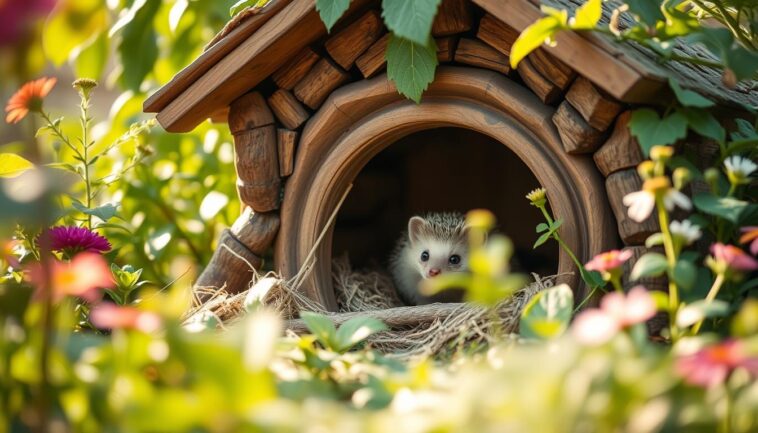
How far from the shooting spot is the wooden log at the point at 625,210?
2498 mm

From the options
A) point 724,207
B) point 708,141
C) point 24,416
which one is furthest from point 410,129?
point 24,416

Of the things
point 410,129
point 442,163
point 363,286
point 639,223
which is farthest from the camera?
point 442,163

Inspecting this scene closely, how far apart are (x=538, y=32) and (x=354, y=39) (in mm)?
854

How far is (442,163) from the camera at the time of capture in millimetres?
4660

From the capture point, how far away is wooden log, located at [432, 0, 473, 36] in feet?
9.08

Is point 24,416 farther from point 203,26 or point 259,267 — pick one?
point 203,26

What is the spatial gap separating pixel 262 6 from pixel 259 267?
3.43 feet

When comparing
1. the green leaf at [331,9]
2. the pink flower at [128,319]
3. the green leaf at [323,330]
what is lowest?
the green leaf at [323,330]

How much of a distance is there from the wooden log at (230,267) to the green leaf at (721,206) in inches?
67.2

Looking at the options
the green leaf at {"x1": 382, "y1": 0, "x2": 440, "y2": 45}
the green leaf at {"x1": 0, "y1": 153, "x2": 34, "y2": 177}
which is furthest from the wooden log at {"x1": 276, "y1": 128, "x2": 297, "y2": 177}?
the green leaf at {"x1": 0, "y1": 153, "x2": 34, "y2": 177}

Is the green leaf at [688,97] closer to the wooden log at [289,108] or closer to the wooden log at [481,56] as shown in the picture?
the wooden log at [481,56]

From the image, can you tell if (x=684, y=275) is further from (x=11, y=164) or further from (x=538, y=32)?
(x=11, y=164)

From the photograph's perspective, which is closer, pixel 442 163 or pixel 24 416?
pixel 24 416

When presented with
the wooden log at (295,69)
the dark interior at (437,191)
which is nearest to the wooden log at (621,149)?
the wooden log at (295,69)
